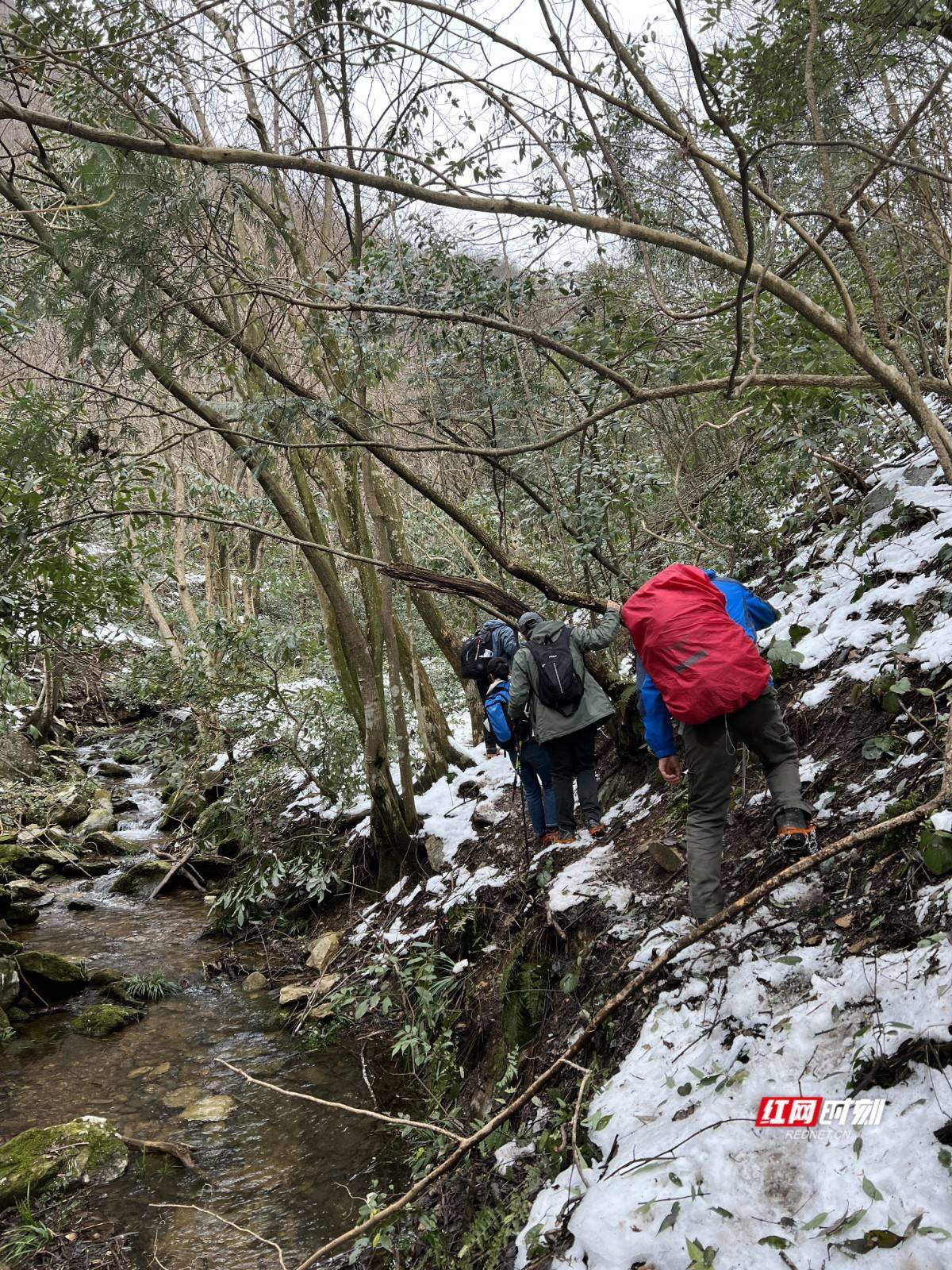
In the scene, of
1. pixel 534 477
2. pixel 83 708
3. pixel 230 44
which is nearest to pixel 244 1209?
pixel 534 477

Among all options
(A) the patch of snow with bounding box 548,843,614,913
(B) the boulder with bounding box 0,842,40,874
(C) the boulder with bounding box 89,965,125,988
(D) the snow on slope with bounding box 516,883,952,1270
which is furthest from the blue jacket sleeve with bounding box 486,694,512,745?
(B) the boulder with bounding box 0,842,40,874

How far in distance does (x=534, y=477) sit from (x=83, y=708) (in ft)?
47.6

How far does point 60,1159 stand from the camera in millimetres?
4793

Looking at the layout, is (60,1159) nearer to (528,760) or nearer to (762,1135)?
(528,760)

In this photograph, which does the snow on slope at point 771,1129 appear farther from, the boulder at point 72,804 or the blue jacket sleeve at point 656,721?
the boulder at point 72,804

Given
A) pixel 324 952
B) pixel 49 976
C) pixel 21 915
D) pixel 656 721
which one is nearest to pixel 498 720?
pixel 656 721

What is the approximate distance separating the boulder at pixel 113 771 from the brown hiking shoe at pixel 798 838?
51.4 ft

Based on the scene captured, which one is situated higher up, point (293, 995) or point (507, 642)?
point (507, 642)

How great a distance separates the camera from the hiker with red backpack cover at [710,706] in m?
3.59

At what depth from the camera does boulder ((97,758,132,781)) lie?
54.5ft

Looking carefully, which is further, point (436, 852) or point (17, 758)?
point (17, 758)

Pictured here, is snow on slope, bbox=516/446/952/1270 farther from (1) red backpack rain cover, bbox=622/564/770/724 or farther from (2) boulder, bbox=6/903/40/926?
(2) boulder, bbox=6/903/40/926
